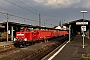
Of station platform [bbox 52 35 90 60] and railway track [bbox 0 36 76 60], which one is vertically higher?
station platform [bbox 52 35 90 60]

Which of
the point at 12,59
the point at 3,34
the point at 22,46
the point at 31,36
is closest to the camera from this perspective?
the point at 12,59

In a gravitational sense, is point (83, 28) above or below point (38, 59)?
above

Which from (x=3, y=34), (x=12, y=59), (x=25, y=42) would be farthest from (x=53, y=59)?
(x=3, y=34)

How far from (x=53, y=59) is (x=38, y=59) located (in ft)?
8.54

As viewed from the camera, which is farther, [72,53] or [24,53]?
[24,53]

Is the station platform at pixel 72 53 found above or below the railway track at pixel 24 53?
above

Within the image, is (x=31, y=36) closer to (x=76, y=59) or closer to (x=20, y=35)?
(x=20, y=35)

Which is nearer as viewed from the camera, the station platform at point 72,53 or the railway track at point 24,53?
the station platform at point 72,53

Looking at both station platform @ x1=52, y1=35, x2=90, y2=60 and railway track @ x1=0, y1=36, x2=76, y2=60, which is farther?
railway track @ x1=0, y1=36, x2=76, y2=60

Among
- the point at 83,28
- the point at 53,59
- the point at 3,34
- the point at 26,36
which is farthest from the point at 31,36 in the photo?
the point at 3,34

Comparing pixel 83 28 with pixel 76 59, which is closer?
pixel 76 59

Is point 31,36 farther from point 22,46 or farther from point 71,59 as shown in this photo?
point 71,59

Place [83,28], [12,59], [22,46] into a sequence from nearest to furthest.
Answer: [12,59] < [83,28] < [22,46]

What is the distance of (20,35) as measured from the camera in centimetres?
3148
